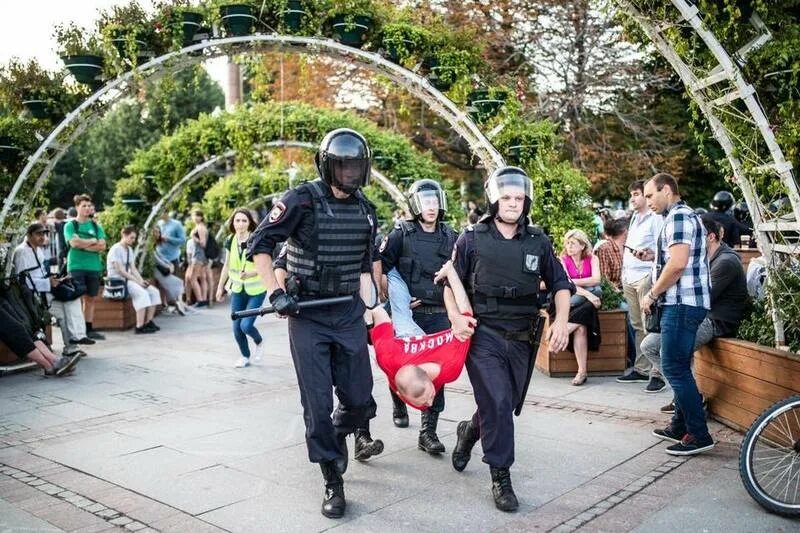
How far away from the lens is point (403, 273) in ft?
20.2

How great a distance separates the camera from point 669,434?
5988 millimetres

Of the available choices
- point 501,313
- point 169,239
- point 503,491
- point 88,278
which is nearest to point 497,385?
point 501,313

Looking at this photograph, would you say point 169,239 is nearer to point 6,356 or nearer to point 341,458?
point 6,356

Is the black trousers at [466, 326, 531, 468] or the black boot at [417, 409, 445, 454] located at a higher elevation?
the black trousers at [466, 326, 531, 468]

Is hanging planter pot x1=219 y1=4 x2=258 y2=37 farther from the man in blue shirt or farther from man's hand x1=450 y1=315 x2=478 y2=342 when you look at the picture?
the man in blue shirt

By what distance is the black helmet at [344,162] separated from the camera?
4.75m

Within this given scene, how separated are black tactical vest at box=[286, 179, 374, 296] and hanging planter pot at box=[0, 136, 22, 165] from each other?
6395 millimetres

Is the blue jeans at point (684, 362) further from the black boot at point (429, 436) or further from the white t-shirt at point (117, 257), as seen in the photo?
the white t-shirt at point (117, 257)

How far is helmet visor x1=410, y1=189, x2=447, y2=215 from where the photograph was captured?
20.1 feet

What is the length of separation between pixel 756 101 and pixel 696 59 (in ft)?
2.26

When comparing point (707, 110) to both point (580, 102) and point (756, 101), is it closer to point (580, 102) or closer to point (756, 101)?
point (756, 101)

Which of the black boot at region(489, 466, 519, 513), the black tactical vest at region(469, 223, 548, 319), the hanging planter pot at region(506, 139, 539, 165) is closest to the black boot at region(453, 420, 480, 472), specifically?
the black boot at region(489, 466, 519, 513)

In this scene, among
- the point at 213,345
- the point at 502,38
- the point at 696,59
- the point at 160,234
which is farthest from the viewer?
the point at 502,38

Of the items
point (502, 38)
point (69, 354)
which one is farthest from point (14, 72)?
point (502, 38)
